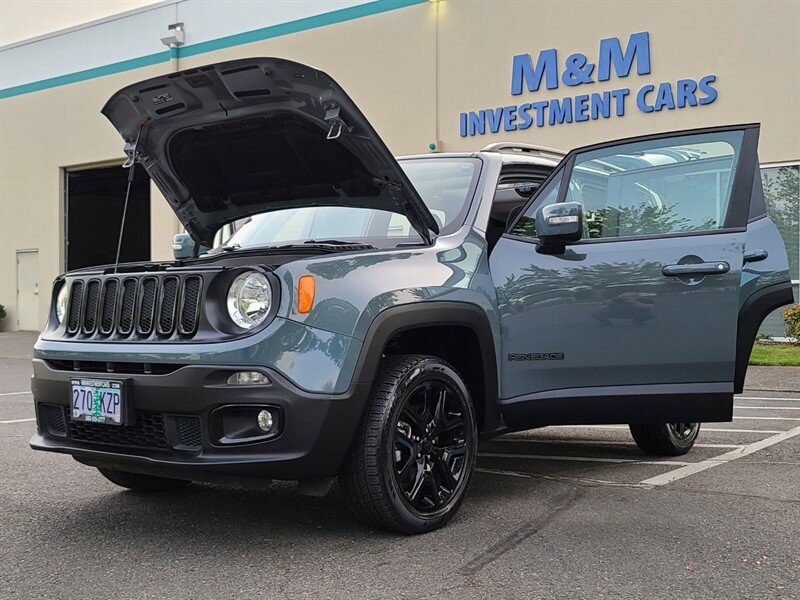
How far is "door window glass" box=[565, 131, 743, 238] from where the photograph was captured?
4.27 metres

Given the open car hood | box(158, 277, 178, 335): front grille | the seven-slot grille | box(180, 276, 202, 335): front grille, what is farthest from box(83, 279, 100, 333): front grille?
the open car hood

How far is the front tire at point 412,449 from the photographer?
3486 millimetres

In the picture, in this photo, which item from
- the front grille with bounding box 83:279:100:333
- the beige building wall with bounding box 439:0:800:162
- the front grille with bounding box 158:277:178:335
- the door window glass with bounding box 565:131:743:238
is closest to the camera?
the front grille with bounding box 158:277:178:335

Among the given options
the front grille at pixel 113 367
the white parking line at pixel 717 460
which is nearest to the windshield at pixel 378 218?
the front grille at pixel 113 367

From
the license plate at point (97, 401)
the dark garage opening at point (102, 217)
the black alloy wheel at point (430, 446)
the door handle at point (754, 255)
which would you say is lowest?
the black alloy wheel at point (430, 446)

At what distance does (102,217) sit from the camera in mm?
28328

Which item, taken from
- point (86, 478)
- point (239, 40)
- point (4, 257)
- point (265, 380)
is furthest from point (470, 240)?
point (4, 257)

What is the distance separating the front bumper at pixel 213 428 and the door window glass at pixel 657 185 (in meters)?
1.70

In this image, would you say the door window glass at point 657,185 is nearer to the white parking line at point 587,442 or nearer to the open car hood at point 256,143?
the open car hood at point 256,143

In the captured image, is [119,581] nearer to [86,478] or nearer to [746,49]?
[86,478]

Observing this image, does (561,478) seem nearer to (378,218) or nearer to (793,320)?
(378,218)

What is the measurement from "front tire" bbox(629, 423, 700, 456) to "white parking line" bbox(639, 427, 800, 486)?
20 centimetres

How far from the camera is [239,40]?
21.0 meters

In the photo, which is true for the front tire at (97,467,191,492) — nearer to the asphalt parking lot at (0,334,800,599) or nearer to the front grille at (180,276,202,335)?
the asphalt parking lot at (0,334,800,599)
